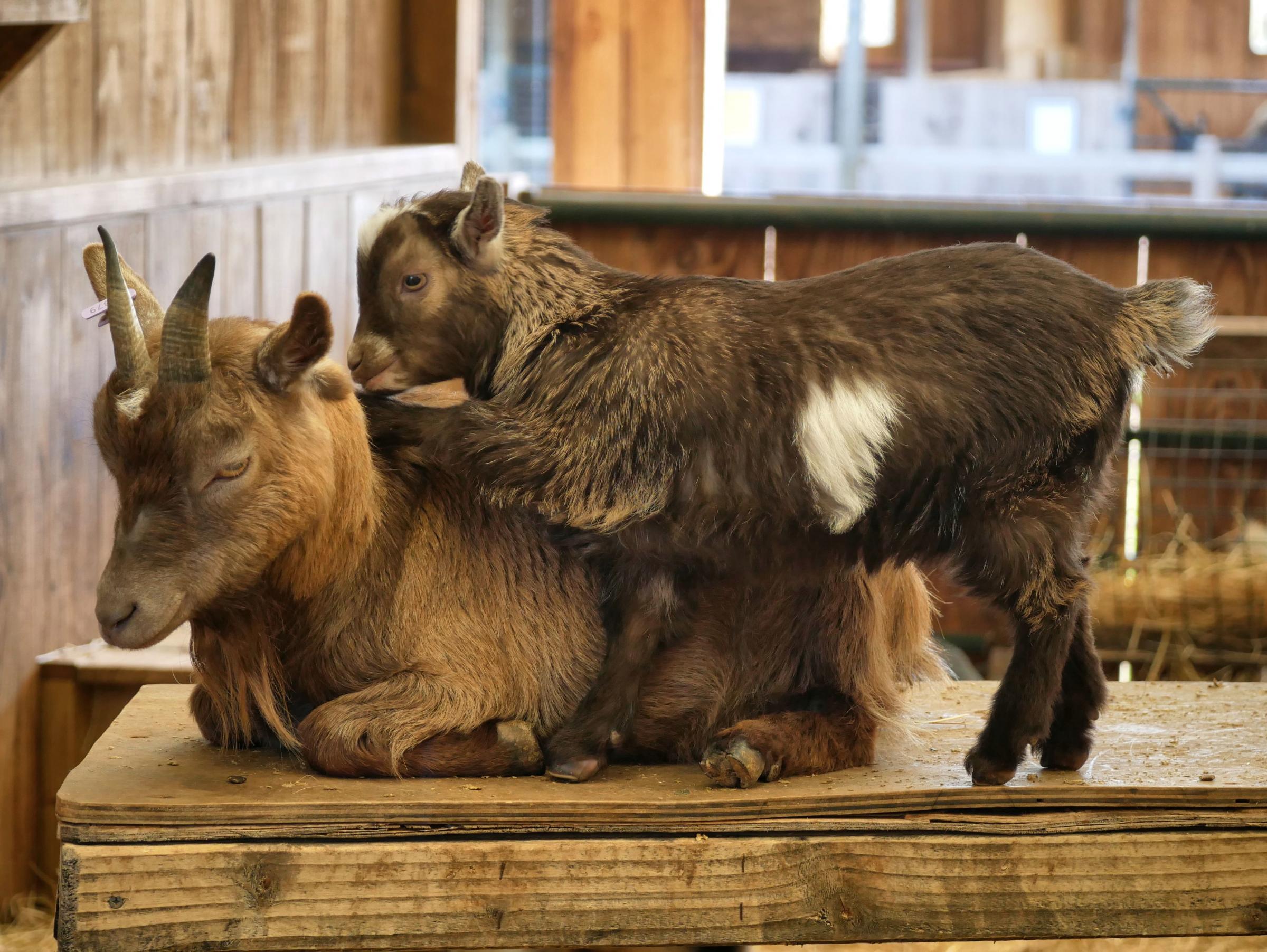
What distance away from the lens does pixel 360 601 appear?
89.5 inches

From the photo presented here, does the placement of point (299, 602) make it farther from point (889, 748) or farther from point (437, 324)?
point (889, 748)

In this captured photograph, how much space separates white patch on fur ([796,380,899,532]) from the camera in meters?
2.12

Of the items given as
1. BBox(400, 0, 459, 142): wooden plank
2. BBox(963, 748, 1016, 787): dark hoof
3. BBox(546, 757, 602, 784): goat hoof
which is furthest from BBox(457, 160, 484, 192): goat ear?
BBox(400, 0, 459, 142): wooden plank

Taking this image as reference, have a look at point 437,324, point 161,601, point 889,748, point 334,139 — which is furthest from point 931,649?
point 334,139

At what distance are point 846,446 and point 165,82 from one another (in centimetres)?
293

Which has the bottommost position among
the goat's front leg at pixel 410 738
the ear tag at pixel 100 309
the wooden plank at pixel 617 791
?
the wooden plank at pixel 617 791

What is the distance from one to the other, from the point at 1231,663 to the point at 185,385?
383 centimetres

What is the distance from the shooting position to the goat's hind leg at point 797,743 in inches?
87.9

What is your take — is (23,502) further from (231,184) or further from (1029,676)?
(1029,676)

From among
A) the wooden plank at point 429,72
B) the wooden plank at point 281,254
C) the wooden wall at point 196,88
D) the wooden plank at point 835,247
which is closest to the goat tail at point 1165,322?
the wooden wall at point 196,88

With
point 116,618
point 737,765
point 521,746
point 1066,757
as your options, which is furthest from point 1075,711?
point 116,618

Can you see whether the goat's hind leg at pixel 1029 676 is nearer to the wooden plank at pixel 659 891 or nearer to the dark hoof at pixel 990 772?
the dark hoof at pixel 990 772

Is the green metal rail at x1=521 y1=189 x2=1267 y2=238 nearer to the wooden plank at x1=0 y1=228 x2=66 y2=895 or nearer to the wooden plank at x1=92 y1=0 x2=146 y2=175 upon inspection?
the wooden plank at x1=92 y1=0 x2=146 y2=175

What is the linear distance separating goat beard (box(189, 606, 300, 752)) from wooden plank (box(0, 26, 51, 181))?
181cm
